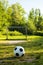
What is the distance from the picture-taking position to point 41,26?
5741 centimetres

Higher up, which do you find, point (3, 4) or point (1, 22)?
point (3, 4)

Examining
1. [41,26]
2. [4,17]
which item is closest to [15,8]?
[41,26]

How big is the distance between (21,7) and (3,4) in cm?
1683

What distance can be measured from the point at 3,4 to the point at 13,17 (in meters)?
15.8

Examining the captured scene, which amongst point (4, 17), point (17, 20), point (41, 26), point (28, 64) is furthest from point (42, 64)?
point (41, 26)

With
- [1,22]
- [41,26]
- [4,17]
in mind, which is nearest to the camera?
[1,22]

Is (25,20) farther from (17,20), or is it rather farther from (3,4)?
(3,4)

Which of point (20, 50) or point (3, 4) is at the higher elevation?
point (3, 4)

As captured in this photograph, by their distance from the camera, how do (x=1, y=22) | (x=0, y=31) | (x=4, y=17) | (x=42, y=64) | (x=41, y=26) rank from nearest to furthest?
(x=42, y=64), (x=1, y=22), (x=4, y=17), (x=0, y=31), (x=41, y=26)

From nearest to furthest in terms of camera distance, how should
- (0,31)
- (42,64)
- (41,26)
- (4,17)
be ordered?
(42,64) → (4,17) → (0,31) → (41,26)

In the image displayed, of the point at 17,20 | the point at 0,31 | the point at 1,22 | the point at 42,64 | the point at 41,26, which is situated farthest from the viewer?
the point at 41,26

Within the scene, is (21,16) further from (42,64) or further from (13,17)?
(42,64)

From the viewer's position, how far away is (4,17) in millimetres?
37562

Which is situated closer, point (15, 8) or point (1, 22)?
point (1, 22)
